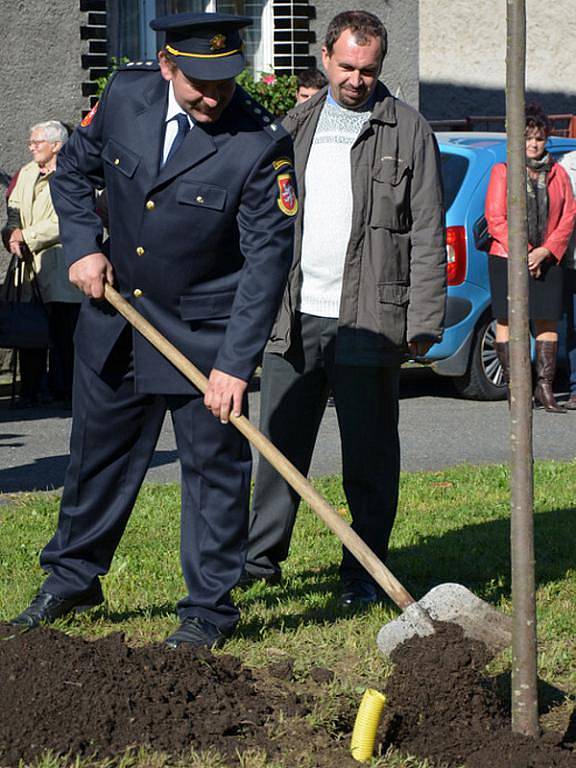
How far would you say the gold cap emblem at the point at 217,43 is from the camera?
14.6ft

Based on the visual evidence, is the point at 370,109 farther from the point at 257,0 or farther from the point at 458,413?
the point at 257,0

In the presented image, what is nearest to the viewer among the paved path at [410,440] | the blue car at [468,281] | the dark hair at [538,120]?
the paved path at [410,440]

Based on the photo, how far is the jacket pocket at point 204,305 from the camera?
4.79 meters

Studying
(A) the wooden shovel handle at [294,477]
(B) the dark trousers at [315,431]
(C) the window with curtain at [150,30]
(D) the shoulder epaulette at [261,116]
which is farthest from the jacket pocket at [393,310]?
(C) the window with curtain at [150,30]

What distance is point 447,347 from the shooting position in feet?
36.0

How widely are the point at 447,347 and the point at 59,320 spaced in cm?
290

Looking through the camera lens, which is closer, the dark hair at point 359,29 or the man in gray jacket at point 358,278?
the dark hair at point 359,29

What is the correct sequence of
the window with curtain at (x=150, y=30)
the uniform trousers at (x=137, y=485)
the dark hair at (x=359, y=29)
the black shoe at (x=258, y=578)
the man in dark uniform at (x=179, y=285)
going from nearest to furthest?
the man in dark uniform at (x=179, y=285)
the uniform trousers at (x=137, y=485)
the dark hair at (x=359, y=29)
the black shoe at (x=258, y=578)
the window with curtain at (x=150, y=30)

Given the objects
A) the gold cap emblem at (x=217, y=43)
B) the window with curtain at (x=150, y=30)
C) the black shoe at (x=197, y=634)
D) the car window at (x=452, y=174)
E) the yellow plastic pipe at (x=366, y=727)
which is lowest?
the yellow plastic pipe at (x=366, y=727)

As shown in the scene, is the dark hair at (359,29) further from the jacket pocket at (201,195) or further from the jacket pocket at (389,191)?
the jacket pocket at (201,195)

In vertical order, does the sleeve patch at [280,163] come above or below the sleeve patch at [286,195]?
above

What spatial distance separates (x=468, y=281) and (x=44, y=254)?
313 cm

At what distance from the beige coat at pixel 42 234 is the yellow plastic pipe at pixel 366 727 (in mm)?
7091

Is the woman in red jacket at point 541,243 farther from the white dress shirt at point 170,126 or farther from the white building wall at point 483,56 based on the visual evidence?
the white building wall at point 483,56
